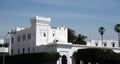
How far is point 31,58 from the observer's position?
2266 inches

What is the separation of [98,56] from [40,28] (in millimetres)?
17298

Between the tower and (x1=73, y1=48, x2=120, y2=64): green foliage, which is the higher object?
the tower

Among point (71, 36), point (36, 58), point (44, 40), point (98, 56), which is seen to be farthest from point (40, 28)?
point (71, 36)

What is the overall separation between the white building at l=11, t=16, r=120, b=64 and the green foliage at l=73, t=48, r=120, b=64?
A: 340cm

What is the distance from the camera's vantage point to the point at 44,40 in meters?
66.1

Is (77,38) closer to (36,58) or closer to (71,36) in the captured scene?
(71,36)

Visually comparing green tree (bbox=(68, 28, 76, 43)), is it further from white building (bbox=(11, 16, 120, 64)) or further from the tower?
the tower

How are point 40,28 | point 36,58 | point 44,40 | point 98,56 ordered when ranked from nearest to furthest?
point 98,56
point 36,58
point 40,28
point 44,40

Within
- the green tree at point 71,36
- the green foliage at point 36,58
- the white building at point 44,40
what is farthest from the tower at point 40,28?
the green tree at point 71,36

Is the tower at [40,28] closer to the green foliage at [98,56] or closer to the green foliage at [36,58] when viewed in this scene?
the green foliage at [36,58]

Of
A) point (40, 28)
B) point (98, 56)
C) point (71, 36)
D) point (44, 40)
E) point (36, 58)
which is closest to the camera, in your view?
point (98, 56)

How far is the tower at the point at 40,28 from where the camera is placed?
65062mm

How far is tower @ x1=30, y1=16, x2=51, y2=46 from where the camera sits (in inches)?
2562

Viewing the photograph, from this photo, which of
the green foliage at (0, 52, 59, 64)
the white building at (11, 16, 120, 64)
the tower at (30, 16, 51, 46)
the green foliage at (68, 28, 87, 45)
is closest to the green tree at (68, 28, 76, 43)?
the green foliage at (68, 28, 87, 45)
